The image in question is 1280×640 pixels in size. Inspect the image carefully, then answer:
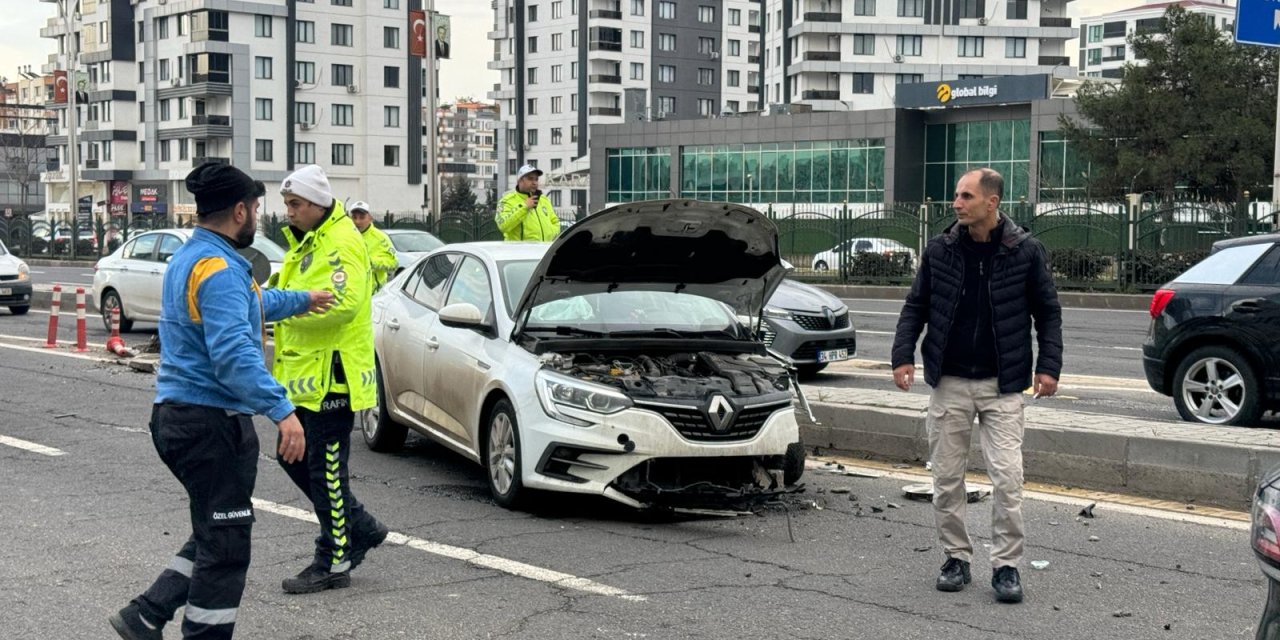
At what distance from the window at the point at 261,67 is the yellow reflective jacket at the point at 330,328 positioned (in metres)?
86.5

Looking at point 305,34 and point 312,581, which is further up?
point 305,34

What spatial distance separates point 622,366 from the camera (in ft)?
26.4

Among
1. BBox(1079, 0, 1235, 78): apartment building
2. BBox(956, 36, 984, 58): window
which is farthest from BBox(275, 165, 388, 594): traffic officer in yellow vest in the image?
BBox(1079, 0, 1235, 78): apartment building

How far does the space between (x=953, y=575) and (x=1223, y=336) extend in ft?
17.5

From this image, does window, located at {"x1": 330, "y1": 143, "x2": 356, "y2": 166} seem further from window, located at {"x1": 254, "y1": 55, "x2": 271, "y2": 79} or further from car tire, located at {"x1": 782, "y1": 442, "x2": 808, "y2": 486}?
car tire, located at {"x1": 782, "y1": 442, "x2": 808, "y2": 486}

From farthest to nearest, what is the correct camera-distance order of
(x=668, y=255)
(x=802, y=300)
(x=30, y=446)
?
1. (x=802, y=300)
2. (x=30, y=446)
3. (x=668, y=255)

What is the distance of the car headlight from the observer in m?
7.61

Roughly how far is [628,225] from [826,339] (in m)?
6.44

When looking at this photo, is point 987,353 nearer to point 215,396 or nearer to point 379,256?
point 215,396

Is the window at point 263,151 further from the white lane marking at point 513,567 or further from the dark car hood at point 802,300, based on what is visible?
the white lane marking at point 513,567

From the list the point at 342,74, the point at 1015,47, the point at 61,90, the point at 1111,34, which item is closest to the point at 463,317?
the point at 61,90

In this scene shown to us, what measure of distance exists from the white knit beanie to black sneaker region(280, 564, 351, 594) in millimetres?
1615

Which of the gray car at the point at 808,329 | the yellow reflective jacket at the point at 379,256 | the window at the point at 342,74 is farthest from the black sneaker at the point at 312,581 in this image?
the window at the point at 342,74

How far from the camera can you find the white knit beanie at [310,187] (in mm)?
6148
